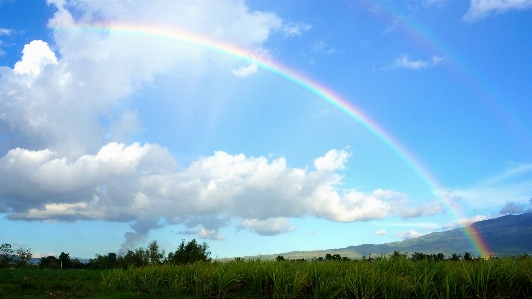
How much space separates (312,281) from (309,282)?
11 centimetres

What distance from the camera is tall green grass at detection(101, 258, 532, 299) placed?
10.8 meters

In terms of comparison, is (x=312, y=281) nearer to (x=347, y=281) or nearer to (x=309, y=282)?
(x=309, y=282)

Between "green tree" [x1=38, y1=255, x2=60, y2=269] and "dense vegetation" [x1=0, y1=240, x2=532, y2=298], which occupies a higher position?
"green tree" [x1=38, y1=255, x2=60, y2=269]

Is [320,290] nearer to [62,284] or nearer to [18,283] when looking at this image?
[62,284]

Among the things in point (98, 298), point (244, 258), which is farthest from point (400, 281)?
point (98, 298)

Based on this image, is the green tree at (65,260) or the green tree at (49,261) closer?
the green tree at (49,261)

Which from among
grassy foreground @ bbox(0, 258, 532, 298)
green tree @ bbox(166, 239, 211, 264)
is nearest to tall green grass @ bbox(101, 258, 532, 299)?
grassy foreground @ bbox(0, 258, 532, 298)

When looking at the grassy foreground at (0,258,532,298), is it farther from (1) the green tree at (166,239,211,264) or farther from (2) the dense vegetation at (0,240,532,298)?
(1) the green tree at (166,239,211,264)

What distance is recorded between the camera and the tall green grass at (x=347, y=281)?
1078 centimetres

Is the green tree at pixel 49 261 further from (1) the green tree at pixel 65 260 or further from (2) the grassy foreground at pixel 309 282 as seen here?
(2) the grassy foreground at pixel 309 282

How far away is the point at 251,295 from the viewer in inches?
537

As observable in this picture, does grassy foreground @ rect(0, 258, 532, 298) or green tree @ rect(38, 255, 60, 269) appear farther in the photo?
green tree @ rect(38, 255, 60, 269)

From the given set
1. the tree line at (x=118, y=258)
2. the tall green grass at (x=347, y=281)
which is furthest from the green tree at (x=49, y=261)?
the tall green grass at (x=347, y=281)

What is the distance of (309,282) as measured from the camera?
12.9m
